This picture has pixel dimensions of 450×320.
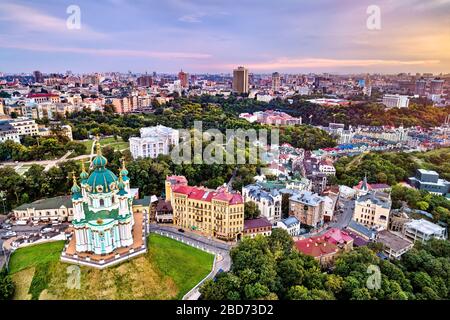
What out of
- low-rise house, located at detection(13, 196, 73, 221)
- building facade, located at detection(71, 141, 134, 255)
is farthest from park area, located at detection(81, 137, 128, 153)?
building facade, located at detection(71, 141, 134, 255)

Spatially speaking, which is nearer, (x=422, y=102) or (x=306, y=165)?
(x=306, y=165)

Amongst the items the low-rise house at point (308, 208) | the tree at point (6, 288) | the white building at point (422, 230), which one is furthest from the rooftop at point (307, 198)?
the tree at point (6, 288)

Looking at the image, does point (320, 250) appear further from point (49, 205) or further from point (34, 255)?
point (49, 205)

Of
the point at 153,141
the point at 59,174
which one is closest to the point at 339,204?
the point at 153,141

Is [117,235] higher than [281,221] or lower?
higher

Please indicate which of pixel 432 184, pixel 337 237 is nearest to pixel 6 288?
pixel 337 237

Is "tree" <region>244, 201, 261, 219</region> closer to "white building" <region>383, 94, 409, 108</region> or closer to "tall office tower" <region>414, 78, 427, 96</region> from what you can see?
"white building" <region>383, 94, 409, 108</region>

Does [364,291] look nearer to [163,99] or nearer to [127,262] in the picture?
[127,262]
